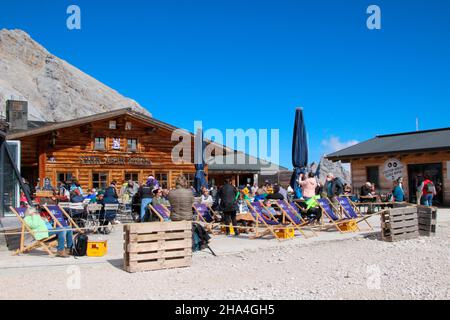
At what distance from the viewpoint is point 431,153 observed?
1970 cm

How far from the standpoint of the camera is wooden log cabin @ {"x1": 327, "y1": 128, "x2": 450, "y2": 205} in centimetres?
1922

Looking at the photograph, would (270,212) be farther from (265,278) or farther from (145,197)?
(265,278)

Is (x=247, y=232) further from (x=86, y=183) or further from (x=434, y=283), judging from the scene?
(x=86, y=183)

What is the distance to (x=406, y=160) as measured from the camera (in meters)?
20.7

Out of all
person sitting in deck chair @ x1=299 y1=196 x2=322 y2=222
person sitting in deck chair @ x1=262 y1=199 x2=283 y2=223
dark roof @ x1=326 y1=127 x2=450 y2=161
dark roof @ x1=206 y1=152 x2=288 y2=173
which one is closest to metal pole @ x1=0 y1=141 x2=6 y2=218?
person sitting in deck chair @ x1=262 y1=199 x2=283 y2=223

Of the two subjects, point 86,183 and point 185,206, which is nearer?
point 185,206

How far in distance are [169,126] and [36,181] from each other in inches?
244

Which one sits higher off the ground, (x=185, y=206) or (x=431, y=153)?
(x=431, y=153)

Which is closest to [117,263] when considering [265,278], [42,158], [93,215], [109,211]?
[265,278]

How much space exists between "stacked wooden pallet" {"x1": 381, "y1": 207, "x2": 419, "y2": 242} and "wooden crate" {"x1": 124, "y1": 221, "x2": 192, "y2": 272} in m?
4.56

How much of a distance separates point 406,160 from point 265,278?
16079 mm

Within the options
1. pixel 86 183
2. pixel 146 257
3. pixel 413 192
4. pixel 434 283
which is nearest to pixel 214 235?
pixel 146 257

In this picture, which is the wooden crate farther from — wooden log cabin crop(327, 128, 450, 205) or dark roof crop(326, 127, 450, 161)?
dark roof crop(326, 127, 450, 161)
